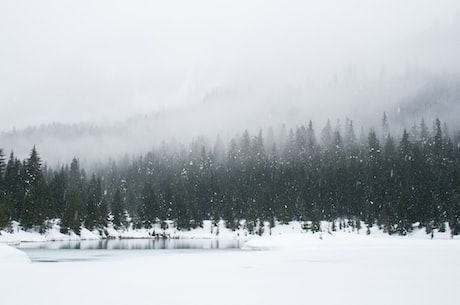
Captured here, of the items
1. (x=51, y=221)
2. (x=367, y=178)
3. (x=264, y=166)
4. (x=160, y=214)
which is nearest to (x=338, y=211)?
(x=367, y=178)

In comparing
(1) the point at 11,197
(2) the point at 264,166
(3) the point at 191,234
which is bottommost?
(3) the point at 191,234

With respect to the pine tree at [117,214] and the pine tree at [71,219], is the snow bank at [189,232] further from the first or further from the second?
the pine tree at [117,214]

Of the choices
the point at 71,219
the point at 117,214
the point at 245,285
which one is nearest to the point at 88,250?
the point at 245,285

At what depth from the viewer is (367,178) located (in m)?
121

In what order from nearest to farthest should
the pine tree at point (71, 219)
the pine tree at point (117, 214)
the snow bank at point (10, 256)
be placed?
1. the snow bank at point (10, 256)
2. the pine tree at point (71, 219)
3. the pine tree at point (117, 214)

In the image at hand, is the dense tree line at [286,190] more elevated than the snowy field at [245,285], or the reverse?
the dense tree line at [286,190]

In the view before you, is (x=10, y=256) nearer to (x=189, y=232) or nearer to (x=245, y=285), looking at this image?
(x=245, y=285)

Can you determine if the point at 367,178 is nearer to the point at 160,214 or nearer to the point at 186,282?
the point at 160,214

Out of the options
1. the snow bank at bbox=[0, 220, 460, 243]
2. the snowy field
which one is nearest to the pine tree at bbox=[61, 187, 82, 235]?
the snow bank at bbox=[0, 220, 460, 243]

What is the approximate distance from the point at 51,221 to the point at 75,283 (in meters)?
83.3

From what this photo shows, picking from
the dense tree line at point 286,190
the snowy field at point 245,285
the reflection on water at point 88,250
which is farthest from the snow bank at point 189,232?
the snowy field at point 245,285

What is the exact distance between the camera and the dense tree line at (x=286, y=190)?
8844 centimetres

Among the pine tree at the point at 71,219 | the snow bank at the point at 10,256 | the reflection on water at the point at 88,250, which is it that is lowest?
the reflection on water at the point at 88,250

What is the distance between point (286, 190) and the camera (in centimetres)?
13338
